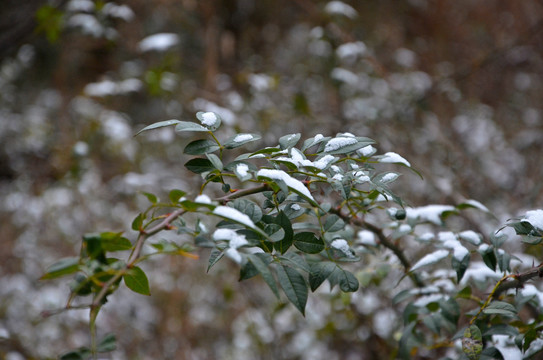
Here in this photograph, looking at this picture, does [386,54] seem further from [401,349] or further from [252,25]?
[401,349]

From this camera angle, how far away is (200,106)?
7.98 feet

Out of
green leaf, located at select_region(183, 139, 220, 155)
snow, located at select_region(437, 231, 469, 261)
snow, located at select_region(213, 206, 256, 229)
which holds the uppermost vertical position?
Answer: snow, located at select_region(213, 206, 256, 229)

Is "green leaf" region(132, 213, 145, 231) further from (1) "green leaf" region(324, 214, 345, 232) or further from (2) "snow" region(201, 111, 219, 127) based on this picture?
(1) "green leaf" region(324, 214, 345, 232)

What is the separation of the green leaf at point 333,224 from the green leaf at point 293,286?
159 mm

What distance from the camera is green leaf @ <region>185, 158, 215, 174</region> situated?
0.75m

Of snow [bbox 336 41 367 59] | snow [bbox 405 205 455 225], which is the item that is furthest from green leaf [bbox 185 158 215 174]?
snow [bbox 336 41 367 59]

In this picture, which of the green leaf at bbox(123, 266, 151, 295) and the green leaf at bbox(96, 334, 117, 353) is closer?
the green leaf at bbox(123, 266, 151, 295)

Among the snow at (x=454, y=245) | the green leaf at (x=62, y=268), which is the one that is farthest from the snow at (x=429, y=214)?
the green leaf at (x=62, y=268)

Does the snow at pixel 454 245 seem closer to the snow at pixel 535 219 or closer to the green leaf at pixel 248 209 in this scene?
the snow at pixel 535 219

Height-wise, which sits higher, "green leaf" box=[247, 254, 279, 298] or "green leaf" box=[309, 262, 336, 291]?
"green leaf" box=[247, 254, 279, 298]

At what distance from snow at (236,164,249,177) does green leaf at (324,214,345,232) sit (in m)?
0.20

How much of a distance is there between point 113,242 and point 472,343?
65cm

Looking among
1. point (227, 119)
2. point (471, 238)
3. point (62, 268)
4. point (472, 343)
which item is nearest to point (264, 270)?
point (62, 268)

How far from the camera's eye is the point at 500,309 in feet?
2.56
